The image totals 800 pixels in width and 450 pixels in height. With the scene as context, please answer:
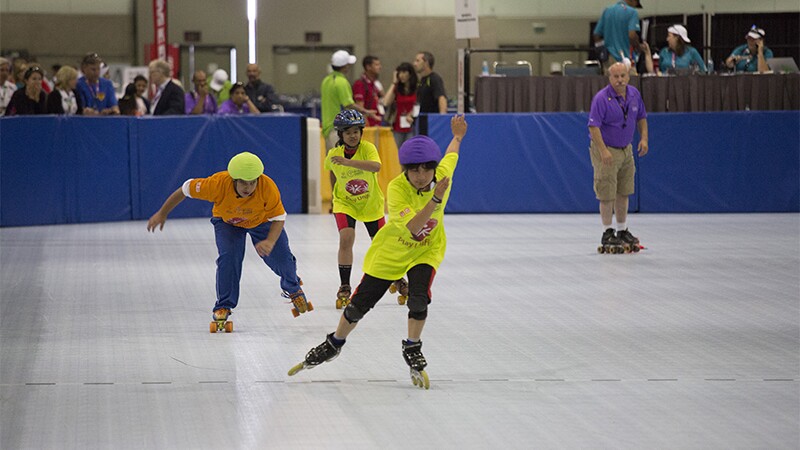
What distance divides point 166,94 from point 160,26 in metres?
11.7

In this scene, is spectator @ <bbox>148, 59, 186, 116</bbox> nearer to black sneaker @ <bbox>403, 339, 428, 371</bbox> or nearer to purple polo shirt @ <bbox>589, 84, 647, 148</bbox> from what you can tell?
purple polo shirt @ <bbox>589, 84, 647, 148</bbox>

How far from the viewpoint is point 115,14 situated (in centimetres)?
3341

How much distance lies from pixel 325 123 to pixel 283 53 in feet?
57.9

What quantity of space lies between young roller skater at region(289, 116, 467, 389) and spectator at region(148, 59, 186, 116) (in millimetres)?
11772

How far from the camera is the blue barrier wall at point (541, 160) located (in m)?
18.2

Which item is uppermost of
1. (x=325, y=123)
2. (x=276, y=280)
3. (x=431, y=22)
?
(x=431, y=22)

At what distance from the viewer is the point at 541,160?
62.2 ft

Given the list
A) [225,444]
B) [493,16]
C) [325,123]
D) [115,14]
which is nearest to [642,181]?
[325,123]

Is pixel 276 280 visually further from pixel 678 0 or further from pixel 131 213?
pixel 678 0

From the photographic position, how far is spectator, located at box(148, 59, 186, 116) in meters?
18.4

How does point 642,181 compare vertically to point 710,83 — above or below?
below

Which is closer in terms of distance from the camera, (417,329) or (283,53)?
(417,329)

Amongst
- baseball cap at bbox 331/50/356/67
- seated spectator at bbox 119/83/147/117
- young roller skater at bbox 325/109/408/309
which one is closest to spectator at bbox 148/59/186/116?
seated spectator at bbox 119/83/147/117

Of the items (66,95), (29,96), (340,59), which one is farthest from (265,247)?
(66,95)
